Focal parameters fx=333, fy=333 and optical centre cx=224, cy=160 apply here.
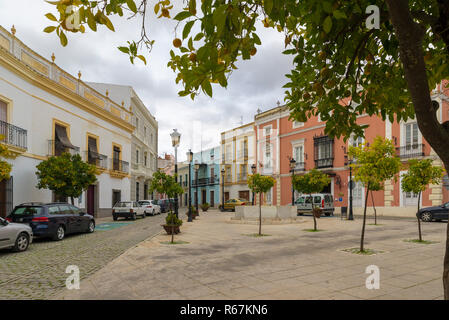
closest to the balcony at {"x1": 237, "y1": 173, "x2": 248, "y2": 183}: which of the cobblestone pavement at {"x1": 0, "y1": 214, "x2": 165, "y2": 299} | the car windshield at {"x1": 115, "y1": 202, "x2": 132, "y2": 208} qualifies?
the car windshield at {"x1": 115, "y1": 202, "x2": 132, "y2": 208}

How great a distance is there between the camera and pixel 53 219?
38.9ft

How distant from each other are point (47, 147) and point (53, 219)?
726 centimetres

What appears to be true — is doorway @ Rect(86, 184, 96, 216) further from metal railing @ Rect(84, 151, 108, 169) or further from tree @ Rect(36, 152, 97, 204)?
tree @ Rect(36, 152, 97, 204)

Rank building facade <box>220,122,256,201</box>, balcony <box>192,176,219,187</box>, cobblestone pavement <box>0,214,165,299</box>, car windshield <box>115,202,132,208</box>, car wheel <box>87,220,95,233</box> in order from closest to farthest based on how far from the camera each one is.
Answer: cobblestone pavement <box>0,214,165,299</box>
car wheel <box>87,220,95,233</box>
car windshield <box>115,202,132,208</box>
building facade <box>220,122,256,201</box>
balcony <box>192,176,219,187</box>

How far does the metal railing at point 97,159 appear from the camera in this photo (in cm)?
2163

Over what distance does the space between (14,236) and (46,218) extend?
2.09m

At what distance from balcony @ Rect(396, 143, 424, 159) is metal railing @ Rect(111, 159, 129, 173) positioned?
2079 cm

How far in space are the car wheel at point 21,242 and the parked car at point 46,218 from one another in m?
1.44

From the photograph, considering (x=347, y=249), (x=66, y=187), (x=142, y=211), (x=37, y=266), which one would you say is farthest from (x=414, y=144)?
(x=37, y=266)

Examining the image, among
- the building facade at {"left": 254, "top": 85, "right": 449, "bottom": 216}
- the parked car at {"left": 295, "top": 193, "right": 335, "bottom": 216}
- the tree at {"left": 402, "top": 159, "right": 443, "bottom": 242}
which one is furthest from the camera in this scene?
the parked car at {"left": 295, "top": 193, "right": 335, "bottom": 216}

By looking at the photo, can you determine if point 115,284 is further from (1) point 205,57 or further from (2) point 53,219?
(2) point 53,219

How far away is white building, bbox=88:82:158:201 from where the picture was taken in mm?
29453

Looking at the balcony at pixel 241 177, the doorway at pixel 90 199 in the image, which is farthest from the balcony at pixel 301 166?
the doorway at pixel 90 199
